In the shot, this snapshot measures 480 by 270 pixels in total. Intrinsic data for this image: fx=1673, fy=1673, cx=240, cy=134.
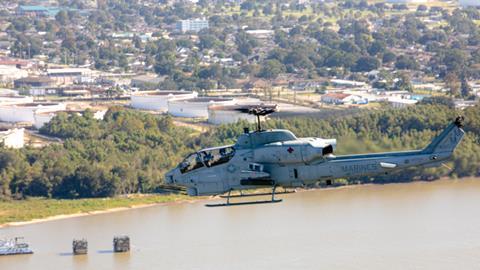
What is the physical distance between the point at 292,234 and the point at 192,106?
1776 centimetres

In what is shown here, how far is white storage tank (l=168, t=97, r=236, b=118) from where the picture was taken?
43312mm

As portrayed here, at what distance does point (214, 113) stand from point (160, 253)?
16222 mm

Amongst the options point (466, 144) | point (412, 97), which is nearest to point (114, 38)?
point (412, 97)

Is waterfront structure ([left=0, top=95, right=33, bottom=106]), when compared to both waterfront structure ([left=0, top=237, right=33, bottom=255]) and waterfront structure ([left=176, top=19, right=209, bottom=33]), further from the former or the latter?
waterfront structure ([left=176, top=19, right=209, bottom=33])

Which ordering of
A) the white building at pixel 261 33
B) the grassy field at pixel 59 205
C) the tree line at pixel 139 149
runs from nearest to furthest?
the grassy field at pixel 59 205 < the tree line at pixel 139 149 < the white building at pixel 261 33

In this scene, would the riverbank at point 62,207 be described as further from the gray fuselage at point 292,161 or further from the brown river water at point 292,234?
the gray fuselage at point 292,161

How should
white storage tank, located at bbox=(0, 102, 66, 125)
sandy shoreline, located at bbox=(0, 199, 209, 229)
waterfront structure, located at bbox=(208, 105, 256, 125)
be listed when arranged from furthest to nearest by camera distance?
white storage tank, located at bbox=(0, 102, 66, 125) → waterfront structure, located at bbox=(208, 105, 256, 125) → sandy shoreline, located at bbox=(0, 199, 209, 229)

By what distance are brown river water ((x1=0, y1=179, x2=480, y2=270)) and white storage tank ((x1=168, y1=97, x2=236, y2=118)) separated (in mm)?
12225

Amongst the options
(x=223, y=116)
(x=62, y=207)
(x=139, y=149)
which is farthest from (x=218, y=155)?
(x=223, y=116)

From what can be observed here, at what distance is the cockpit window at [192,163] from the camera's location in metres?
18.1

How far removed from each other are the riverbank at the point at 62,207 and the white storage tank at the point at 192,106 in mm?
11420

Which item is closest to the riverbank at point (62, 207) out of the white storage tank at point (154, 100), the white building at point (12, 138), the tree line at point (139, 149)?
the tree line at point (139, 149)

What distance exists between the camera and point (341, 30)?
70.1m

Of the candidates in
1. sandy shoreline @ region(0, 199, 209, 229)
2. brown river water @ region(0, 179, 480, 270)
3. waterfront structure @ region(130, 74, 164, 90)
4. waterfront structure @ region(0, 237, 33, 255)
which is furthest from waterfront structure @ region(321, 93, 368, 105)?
waterfront structure @ region(0, 237, 33, 255)
